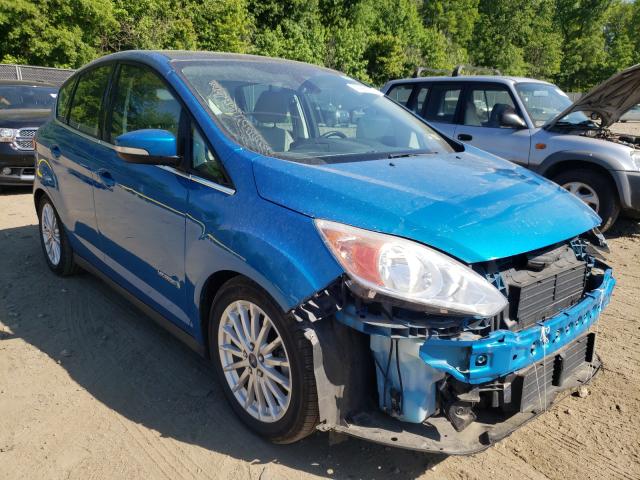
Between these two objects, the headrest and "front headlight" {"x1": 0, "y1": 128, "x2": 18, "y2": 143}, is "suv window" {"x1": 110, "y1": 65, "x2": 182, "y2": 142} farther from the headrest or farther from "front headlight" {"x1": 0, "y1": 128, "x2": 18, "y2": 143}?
"front headlight" {"x1": 0, "y1": 128, "x2": 18, "y2": 143}

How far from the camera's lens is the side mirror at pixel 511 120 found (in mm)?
6723

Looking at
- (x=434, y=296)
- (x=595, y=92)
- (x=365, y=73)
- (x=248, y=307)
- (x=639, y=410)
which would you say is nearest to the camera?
(x=434, y=296)

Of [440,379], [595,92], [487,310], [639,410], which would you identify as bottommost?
[639,410]

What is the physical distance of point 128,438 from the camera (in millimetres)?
2676

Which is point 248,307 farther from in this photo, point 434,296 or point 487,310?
point 487,310

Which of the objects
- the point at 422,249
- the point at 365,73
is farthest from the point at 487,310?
the point at 365,73

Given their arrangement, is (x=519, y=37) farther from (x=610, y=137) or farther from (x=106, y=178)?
(x=106, y=178)

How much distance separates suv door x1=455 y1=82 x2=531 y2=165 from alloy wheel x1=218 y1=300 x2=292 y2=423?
210 inches

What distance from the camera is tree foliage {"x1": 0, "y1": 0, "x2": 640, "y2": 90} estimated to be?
55.4ft

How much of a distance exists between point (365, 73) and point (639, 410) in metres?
31.3

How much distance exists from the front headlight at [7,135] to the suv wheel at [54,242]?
399 cm

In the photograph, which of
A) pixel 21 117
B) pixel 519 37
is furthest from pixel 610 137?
pixel 519 37

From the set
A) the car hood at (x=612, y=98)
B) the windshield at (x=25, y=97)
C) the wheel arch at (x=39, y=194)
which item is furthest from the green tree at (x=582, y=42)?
the wheel arch at (x=39, y=194)

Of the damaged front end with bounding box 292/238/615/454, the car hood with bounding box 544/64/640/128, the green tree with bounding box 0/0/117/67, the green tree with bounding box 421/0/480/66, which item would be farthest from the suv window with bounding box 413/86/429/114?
the green tree with bounding box 421/0/480/66
